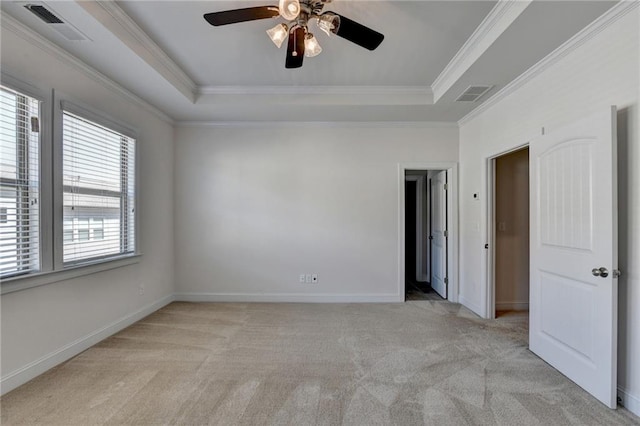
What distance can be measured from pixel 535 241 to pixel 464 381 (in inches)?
54.4

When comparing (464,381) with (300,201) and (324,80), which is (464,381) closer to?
(300,201)

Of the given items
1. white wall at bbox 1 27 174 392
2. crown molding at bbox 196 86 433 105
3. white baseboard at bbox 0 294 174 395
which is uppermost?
crown molding at bbox 196 86 433 105

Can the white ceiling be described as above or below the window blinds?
above

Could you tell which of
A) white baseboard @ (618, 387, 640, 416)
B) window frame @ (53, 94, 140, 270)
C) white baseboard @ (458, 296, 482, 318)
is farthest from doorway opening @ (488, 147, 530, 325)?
window frame @ (53, 94, 140, 270)

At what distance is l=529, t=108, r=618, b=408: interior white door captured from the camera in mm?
1935

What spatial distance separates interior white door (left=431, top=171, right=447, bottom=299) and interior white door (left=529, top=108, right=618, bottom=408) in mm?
1801

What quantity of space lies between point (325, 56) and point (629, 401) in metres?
3.54

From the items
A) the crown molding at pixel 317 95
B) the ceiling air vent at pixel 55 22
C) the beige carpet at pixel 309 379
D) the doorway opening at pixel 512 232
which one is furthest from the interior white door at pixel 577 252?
the ceiling air vent at pixel 55 22

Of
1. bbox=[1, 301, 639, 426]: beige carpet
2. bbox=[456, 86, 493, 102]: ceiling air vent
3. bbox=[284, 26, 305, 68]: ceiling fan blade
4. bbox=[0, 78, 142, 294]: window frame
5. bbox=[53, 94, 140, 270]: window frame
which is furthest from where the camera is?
bbox=[456, 86, 493, 102]: ceiling air vent

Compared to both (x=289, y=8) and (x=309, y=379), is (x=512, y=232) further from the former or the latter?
(x=289, y=8)

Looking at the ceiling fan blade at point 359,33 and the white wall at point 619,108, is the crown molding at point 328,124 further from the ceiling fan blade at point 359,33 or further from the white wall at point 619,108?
the ceiling fan blade at point 359,33

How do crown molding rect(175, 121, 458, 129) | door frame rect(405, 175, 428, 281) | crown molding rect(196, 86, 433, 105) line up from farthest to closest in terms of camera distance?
door frame rect(405, 175, 428, 281) < crown molding rect(175, 121, 458, 129) < crown molding rect(196, 86, 433, 105)

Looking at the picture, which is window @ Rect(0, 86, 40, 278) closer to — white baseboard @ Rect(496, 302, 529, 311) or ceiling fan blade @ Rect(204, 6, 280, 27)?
ceiling fan blade @ Rect(204, 6, 280, 27)

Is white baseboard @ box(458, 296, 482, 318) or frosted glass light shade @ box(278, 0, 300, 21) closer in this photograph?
frosted glass light shade @ box(278, 0, 300, 21)
